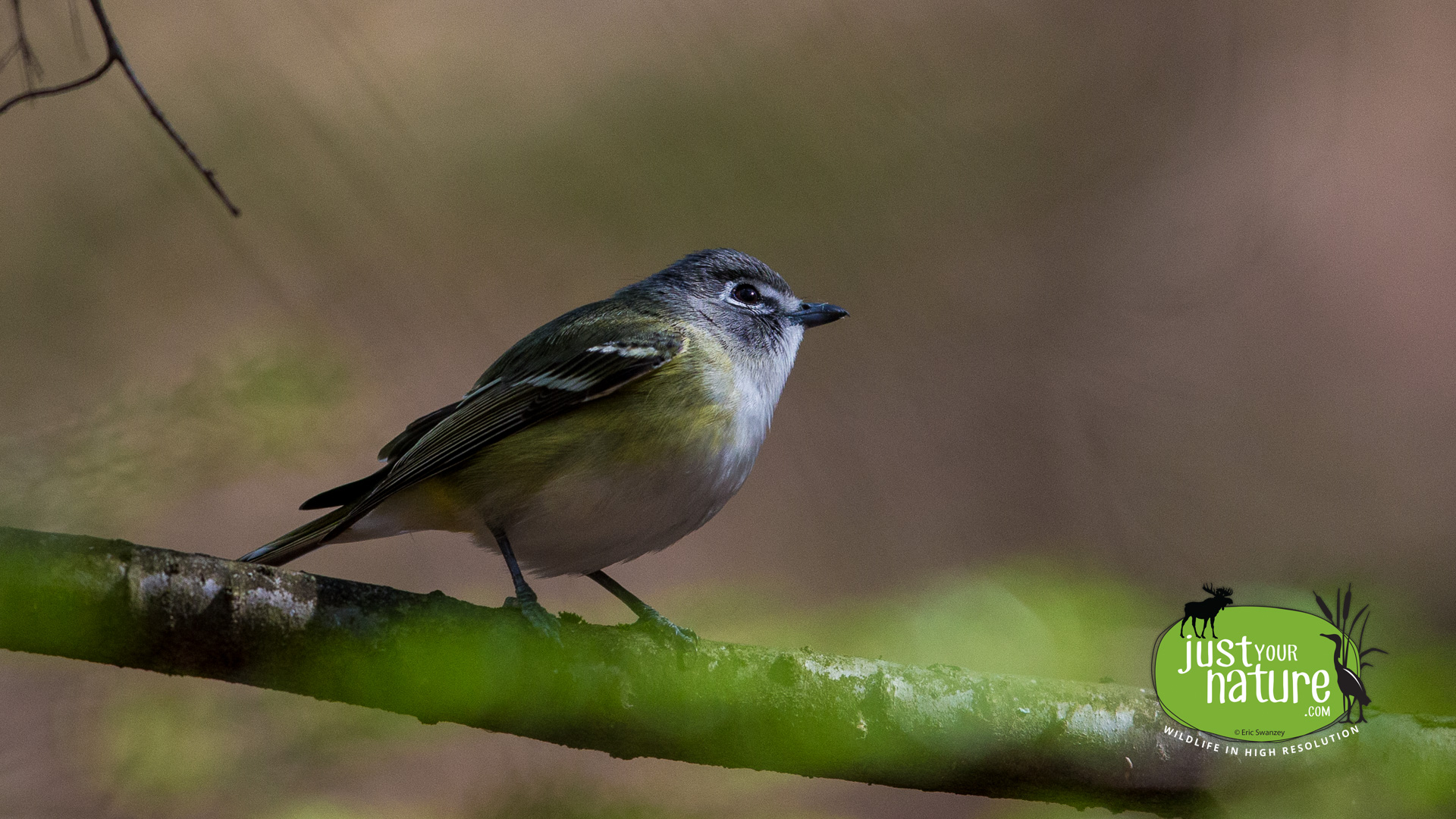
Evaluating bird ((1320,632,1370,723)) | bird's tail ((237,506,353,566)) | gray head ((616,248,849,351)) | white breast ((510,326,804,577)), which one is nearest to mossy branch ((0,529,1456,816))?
bird ((1320,632,1370,723))

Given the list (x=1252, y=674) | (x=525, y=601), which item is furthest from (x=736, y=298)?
(x=1252, y=674)

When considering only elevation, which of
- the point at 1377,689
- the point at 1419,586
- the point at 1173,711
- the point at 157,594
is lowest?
the point at 157,594

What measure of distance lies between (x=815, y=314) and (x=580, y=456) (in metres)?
1.05

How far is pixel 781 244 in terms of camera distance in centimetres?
389

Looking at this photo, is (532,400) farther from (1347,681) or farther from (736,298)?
(1347,681)

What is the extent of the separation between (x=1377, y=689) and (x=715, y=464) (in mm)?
1585

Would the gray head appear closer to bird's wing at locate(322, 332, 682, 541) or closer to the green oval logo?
bird's wing at locate(322, 332, 682, 541)

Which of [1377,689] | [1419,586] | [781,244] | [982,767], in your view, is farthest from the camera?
[781,244]

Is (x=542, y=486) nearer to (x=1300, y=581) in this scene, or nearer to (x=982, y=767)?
(x=982, y=767)

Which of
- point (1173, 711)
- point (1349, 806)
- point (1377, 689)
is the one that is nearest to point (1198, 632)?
point (1173, 711)

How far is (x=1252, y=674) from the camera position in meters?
1.96

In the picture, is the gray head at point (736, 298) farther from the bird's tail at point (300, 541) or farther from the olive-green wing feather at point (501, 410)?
the bird's tail at point (300, 541)

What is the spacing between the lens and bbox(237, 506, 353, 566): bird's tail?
2.55m

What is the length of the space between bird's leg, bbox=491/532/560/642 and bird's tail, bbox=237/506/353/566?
1.41ft
